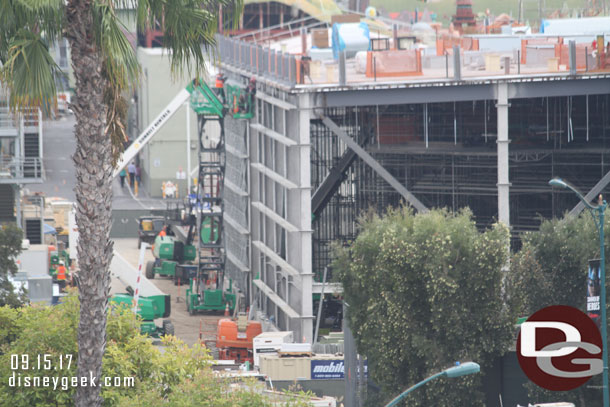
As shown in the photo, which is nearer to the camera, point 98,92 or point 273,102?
point 98,92

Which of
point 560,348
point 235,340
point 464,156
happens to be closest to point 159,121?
point 235,340

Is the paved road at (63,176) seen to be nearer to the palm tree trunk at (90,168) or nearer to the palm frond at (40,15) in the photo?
the palm tree trunk at (90,168)

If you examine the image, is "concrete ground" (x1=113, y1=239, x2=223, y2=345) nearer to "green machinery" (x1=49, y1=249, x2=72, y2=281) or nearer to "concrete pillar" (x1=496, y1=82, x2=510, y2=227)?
"green machinery" (x1=49, y1=249, x2=72, y2=281)

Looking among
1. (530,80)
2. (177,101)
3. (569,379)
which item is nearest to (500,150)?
(530,80)

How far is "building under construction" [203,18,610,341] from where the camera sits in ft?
136

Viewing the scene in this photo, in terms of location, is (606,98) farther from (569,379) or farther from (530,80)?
(569,379)

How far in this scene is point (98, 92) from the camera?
736 inches

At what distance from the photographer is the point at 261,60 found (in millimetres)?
47312

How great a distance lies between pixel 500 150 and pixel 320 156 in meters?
9.89

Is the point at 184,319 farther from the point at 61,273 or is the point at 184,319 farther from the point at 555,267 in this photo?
the point at 555,267

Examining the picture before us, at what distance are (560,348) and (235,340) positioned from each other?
644 inches

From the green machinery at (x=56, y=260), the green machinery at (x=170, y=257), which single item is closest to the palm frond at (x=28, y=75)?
the green machinery at (x=56, y=260)

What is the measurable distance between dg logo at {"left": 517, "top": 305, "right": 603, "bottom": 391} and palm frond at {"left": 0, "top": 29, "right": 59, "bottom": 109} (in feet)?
54.8

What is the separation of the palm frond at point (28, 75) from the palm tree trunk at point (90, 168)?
547 millimetres
